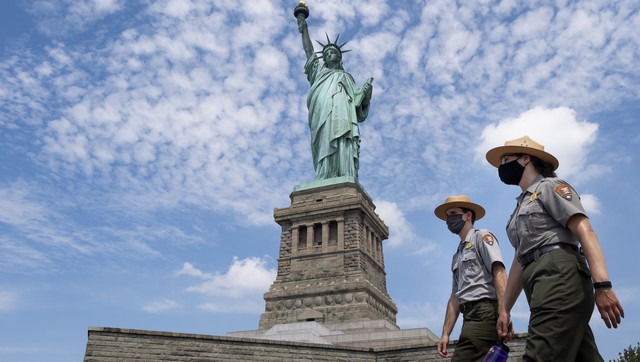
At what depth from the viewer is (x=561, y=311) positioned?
141 inches

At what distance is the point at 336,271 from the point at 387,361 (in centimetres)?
1186

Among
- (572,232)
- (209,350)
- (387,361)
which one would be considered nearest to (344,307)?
(387,361)

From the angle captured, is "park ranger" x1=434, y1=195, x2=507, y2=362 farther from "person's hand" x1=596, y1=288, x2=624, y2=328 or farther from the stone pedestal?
the stone pedestal

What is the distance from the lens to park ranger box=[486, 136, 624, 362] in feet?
11.6

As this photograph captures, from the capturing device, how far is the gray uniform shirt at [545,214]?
384 centimetres

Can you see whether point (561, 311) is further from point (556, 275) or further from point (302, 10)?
point (302, 10)

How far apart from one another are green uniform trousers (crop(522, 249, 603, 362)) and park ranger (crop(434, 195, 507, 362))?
4.67 ft

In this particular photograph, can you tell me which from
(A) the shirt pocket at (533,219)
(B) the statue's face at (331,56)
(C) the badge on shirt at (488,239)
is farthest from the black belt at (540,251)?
(B) the statue's face at (331,56)

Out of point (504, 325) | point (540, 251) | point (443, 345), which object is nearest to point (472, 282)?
point (443, 345)

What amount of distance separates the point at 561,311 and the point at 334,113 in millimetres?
28407

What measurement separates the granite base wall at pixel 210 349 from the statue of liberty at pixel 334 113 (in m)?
16.1

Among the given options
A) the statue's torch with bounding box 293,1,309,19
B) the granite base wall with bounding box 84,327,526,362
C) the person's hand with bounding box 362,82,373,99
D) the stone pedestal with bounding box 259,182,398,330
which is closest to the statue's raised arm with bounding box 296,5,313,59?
the statue's torch with bounding box 293,1,309,19

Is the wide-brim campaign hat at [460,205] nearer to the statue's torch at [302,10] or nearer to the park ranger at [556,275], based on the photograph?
the park ranger at [556,275]

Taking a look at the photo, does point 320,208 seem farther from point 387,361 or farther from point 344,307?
point 387,361
